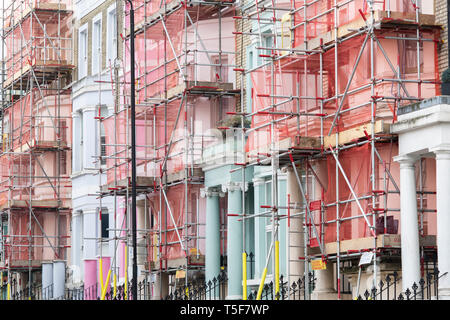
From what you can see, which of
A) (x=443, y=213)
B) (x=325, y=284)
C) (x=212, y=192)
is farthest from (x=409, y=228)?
(x=212, y=192)

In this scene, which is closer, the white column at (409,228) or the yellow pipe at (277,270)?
the white column at (409,228)

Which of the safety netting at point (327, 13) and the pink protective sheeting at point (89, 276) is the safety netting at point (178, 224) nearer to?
the safety netting at point (327, 13)

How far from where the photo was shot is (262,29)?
114 feet

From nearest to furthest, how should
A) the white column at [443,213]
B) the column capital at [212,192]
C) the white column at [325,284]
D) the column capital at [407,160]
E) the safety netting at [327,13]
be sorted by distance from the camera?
the white column at [443,213] < the column capital at [407,160] < the safety netting at [327,13] < the white column at [325,284] < the column capital at [212,192]

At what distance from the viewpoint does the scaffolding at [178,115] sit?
36250 millimetres

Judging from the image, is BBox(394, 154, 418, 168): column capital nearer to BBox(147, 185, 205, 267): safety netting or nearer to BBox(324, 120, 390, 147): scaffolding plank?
BBox(324, 120, 390, 147): scaffolding plank

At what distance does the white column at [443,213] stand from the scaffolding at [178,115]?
11883 millimetres

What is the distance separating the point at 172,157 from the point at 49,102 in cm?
1466

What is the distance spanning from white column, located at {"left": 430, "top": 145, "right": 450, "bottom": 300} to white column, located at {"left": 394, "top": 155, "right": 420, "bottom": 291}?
64 cm

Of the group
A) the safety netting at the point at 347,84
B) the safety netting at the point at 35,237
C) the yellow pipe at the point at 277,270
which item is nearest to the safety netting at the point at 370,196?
the safety netting at the point at 347,84

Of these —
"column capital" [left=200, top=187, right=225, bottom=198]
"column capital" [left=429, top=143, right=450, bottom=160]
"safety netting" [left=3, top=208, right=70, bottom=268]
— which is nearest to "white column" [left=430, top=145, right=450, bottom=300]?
"column capital" [left=429, top=143, right=450, bottom=160]

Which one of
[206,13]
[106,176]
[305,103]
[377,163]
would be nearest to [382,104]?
[377,163]

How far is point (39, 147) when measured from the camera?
49.6 meters

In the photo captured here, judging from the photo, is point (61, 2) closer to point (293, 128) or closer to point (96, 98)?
point (96, 98)
